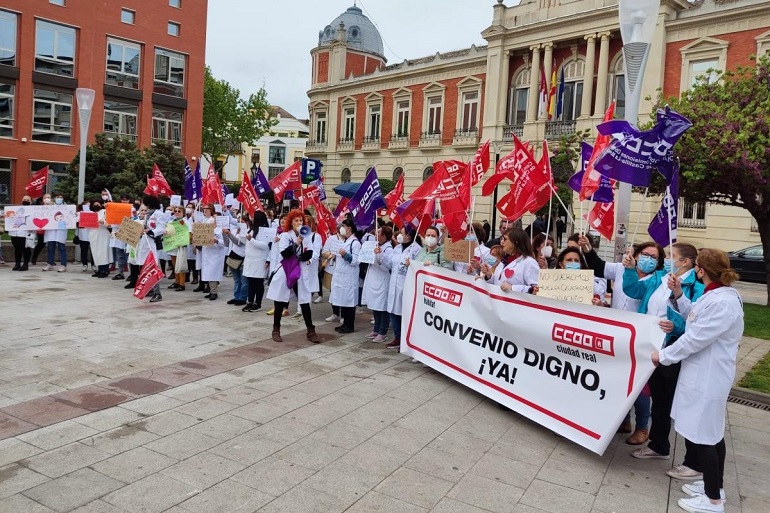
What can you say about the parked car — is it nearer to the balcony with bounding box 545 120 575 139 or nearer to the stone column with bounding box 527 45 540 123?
the balcony with bounding box 545 120 575 139

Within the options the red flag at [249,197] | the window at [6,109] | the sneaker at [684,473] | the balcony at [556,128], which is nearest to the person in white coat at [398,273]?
the red flag at [249,197]

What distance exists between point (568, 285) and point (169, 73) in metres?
37.7

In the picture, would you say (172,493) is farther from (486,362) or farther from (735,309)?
(735,309)

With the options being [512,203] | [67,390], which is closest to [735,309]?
[512,203]

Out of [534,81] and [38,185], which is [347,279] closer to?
[38,185]

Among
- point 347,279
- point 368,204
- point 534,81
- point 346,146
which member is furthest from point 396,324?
point 346,146

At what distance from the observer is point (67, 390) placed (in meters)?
6.20

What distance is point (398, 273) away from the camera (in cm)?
887

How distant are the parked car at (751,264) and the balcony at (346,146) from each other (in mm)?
29377

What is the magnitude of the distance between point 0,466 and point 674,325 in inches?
203

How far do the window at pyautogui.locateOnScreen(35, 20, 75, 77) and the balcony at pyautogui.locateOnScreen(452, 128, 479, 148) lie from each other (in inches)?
894

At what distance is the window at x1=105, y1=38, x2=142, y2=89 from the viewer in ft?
116

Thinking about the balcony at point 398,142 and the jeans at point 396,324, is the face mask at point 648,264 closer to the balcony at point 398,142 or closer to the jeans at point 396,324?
the jeans at point 396,324

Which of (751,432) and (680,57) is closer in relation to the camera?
(751,432)
